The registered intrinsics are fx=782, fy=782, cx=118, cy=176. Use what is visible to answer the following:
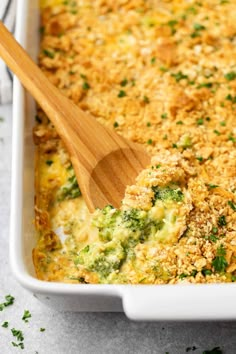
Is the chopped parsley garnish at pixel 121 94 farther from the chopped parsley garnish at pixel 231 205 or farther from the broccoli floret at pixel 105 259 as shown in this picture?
the broccoli floret at pixel 105 259

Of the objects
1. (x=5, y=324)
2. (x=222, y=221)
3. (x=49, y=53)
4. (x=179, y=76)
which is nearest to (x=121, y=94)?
(x=179, y=76)

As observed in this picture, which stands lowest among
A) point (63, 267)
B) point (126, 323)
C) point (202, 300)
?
point (126, 323)

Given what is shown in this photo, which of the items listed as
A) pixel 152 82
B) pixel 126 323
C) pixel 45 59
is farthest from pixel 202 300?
pixel 45 59

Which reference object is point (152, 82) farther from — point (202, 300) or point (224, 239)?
point (202, 300)

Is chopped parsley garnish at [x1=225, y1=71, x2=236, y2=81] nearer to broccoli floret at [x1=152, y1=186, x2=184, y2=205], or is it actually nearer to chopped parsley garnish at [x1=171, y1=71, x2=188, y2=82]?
chopped parsley garnish at [x1=171, y1=71, x2=188, y2=82]

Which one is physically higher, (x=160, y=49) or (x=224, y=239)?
(x=160, y=49)

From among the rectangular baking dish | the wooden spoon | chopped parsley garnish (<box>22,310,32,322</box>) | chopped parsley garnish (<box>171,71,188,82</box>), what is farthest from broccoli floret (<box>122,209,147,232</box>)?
chopped parsley garnish (<box>171,71,188,82</box>)
